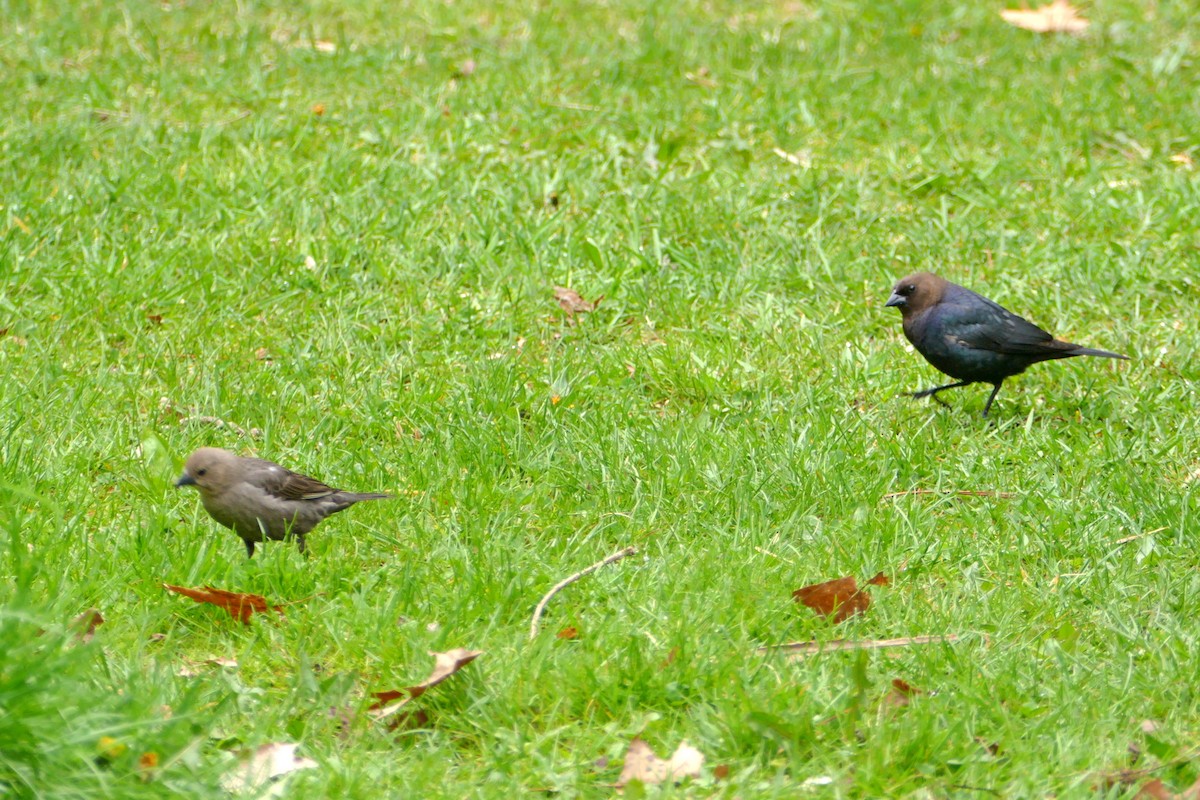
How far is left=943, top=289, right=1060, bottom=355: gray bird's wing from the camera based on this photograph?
5772 millimetres

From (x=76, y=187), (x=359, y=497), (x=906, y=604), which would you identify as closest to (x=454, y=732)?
(x=359, y=497)

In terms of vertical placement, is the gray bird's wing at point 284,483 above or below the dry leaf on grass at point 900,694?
above

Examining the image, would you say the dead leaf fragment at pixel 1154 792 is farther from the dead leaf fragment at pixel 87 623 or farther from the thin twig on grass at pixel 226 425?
the thin twig on grass at pixel 226 425

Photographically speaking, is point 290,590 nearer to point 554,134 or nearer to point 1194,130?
point 554,134

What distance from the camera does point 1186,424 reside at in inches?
221

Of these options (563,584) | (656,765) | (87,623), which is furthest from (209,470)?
(656,765)

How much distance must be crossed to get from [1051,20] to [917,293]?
4735mm

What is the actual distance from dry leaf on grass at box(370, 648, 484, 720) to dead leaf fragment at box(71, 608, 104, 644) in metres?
0.76

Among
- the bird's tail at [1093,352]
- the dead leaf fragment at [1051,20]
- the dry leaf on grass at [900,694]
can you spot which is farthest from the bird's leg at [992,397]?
the dead leaf fragment at [1051,20]

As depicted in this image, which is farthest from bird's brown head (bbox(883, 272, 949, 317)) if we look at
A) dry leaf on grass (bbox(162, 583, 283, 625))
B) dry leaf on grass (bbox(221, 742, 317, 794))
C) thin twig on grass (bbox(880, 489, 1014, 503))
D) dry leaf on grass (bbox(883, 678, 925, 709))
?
dry leaf on grass (bbox(221, 742, 317, 794))

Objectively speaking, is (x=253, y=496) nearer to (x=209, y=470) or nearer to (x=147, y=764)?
(x=209, y=470)

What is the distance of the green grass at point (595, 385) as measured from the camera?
3574 mm

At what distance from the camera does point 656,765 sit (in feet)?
11.4

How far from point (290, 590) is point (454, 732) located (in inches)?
32.3
